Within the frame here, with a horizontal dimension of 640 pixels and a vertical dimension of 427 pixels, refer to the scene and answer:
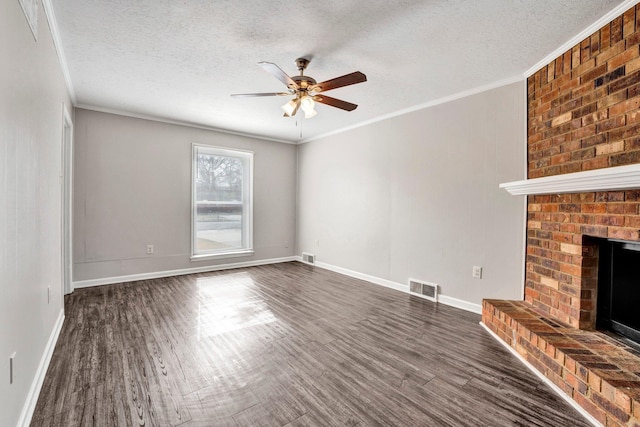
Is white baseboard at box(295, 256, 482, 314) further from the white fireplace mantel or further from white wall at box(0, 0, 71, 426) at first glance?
white wall at box(0, 0, 71, 426)

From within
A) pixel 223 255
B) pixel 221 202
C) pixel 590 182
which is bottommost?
pixel 223 255

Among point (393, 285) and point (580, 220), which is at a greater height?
point (580, 220)

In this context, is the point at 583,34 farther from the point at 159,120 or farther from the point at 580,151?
the point at 159,120

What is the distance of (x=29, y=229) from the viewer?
162 centimetres

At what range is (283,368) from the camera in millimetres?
2031

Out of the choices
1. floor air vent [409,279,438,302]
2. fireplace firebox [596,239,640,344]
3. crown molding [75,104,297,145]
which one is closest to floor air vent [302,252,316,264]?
floor air vent [409,279,438,302]

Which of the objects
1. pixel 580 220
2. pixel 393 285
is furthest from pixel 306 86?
pixel 393 285

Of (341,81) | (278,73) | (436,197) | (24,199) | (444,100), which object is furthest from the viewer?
(436,197)

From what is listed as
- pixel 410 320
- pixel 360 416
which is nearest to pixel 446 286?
pixel 410 320

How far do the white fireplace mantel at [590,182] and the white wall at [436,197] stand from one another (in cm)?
68

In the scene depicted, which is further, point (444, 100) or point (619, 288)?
point (444, 100)

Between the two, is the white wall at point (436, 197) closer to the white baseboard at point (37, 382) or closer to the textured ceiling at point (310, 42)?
the textured ceiling at point (310, 42)

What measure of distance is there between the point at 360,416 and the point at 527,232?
231 cm

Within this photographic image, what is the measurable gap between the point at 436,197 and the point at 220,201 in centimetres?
363
